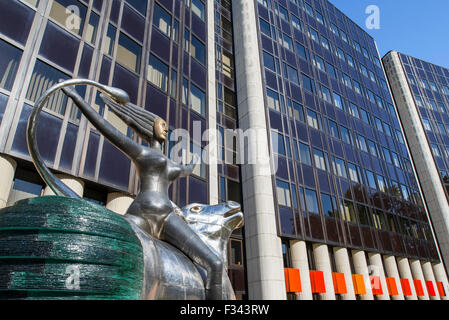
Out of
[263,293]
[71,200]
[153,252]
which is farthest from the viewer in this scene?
[263,293]

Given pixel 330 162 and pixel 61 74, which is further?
pixel 330 162

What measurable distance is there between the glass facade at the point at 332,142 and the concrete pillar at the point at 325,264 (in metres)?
0.66

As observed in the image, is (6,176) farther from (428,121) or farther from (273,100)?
(428,121)

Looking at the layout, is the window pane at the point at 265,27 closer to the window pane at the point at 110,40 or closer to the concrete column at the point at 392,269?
the window pane at the point at 110,40

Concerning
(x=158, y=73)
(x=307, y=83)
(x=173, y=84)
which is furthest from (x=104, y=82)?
(x=307, y=83)

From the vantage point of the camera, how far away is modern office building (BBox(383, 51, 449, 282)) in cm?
4047

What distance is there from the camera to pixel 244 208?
67.6ft

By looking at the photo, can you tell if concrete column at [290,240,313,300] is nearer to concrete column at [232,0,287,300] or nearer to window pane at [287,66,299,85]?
concrete column at [232,0,287,300]

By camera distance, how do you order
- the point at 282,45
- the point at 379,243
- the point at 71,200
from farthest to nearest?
the point at 282,45, the point at 379,243, the point at 71,200

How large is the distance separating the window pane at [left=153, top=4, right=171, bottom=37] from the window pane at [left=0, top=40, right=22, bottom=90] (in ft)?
30.4

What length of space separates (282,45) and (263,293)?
71.2ft

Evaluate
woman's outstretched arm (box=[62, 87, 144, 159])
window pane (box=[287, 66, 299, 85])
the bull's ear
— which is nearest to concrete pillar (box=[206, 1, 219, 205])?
window pane (box=[287, 66, 299, 85])

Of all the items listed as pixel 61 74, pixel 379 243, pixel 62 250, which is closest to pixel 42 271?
pixel 62 250
